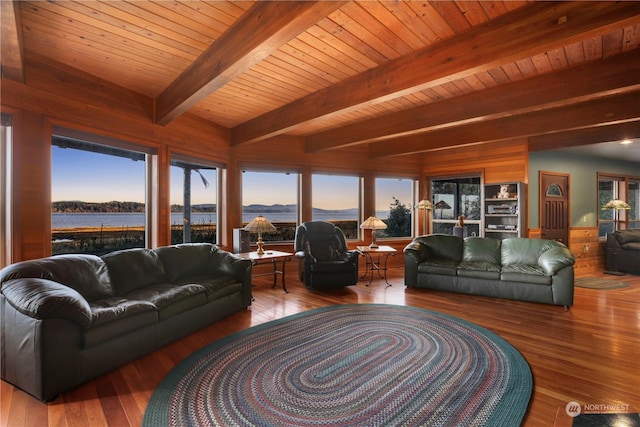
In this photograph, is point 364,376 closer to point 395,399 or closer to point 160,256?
point 395,399

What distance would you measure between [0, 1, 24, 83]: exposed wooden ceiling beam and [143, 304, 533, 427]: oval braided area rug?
8.45ft

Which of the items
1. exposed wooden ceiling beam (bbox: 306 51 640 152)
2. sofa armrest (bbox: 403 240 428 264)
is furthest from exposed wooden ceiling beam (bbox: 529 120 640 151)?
sofa armrest (bbox: 403 240 428 264)

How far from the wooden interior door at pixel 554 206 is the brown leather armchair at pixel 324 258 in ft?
13.8

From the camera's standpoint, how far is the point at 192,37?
270 centimetres

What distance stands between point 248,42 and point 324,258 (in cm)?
380

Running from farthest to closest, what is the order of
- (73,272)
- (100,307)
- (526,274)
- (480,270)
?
1. (480,270)
2. (526,274)
3. (73,272)
4. (100,307)

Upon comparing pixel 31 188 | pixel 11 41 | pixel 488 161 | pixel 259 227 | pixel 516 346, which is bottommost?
pixel 516 346

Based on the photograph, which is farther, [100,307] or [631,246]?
[631,246]

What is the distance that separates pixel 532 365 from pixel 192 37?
3907 mm

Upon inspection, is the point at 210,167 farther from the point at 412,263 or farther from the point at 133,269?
the point at 412,263

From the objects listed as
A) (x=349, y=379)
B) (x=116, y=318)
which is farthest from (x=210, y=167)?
(x=349, y=379)

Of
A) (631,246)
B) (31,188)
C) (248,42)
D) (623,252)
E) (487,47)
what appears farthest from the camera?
(623,252)

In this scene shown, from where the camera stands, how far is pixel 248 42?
2.37 meters

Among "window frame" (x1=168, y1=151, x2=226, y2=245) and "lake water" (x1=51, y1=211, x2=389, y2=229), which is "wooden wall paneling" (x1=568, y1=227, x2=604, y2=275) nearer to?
"lake water" (x1=51, y1=211, x2=389, y2=229)
